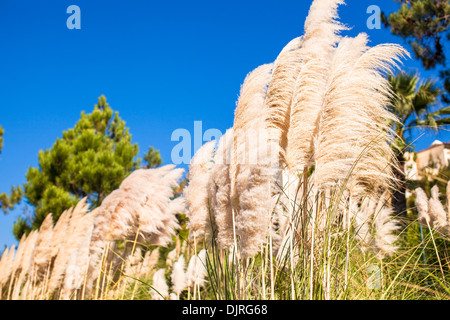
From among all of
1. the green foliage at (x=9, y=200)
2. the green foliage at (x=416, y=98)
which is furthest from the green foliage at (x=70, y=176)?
the green foliage at (x=416, y=98)

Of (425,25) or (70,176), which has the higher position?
(425,25)

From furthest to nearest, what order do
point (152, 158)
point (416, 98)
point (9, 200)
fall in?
1. point (152, 158)
2. point (9, 200)
3. point (416, 98)

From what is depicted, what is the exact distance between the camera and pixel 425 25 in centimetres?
1184

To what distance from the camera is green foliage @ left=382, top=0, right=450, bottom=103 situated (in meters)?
11.6

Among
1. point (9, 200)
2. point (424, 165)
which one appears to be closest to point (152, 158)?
point (9, 200)

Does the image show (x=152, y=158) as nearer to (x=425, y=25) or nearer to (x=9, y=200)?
(x=9, y=200)

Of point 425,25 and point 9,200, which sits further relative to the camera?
point 9,200

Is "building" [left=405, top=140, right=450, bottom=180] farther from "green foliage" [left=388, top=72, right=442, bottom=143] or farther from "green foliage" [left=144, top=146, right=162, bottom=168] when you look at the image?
"green foliage" [left=144, top=146, right=162, bottom=168]

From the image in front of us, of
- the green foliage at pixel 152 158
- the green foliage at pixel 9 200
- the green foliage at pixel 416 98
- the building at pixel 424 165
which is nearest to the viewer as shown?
the building at pixel 424 165

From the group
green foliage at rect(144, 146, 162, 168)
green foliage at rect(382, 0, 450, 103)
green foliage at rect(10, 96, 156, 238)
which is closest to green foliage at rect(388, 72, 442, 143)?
green foliage at rect(382, 0, 450, 103)

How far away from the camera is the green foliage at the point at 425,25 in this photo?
11.6 m

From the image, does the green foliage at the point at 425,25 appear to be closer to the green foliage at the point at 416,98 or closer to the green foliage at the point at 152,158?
the green foliage at the point at 416,98
